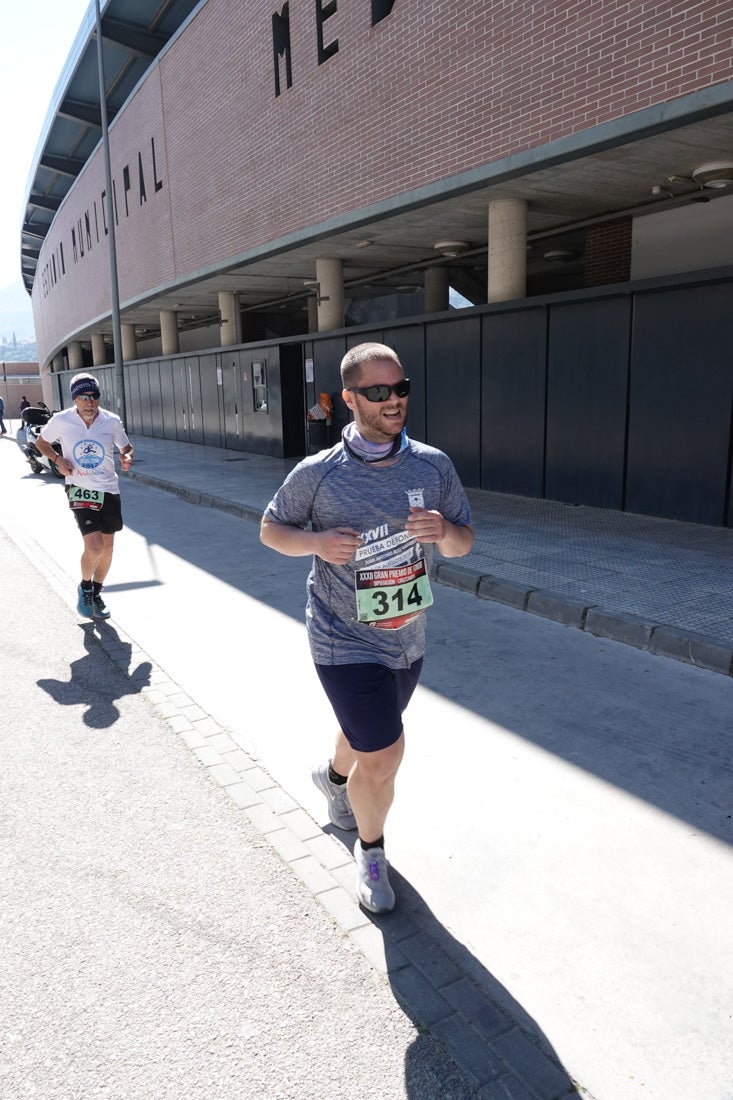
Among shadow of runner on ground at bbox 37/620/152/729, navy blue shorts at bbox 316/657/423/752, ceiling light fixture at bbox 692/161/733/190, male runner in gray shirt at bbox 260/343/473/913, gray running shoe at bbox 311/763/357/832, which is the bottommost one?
shadow of runner on ground at bbox 37/620/152/729

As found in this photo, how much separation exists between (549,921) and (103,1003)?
1.54m

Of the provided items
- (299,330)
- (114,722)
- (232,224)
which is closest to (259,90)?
(232,224)

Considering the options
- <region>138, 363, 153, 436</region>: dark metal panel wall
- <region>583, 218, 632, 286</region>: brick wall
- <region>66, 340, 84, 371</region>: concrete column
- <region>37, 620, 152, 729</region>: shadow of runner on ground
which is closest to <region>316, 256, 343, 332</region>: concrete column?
<region>583, 218, 632, 286</region>: brick wall

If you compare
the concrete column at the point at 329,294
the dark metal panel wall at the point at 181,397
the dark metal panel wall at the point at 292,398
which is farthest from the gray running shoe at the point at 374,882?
the dark metal panel wall at the point at 181,397

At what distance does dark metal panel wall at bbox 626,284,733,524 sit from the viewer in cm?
919

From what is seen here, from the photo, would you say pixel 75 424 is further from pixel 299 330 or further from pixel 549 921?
pixel 299 330

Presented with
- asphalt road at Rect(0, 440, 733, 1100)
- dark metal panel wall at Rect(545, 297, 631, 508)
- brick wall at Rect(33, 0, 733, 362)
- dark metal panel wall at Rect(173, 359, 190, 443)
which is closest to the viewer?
asphalt road at Rect(0, 440, 733, 1100)

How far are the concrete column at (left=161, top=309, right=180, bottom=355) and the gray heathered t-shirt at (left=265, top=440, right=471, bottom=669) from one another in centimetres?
2553

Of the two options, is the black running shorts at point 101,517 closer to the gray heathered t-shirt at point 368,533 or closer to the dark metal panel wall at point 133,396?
the gray heathered t-shirt at point 368,533

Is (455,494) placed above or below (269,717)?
above

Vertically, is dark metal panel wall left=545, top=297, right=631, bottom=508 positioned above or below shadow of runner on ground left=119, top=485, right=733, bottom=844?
above

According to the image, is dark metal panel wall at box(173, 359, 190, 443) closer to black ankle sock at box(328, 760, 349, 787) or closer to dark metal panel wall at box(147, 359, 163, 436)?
dark metal panel wall at box(147, 359, 163, 436)

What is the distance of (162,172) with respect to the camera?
2172 centimetres

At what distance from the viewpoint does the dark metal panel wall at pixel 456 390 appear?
12.7 meters
